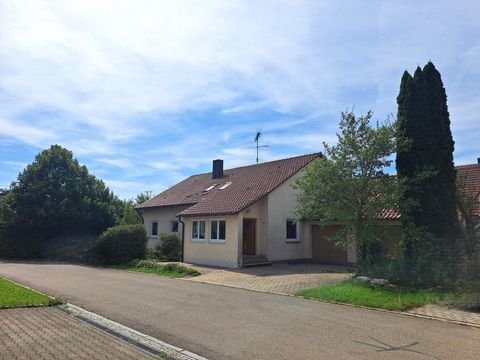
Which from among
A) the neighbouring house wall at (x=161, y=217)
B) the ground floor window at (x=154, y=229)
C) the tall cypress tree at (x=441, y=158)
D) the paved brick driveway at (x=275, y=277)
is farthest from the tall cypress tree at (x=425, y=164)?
the ground floor window at (x=154, y=229)

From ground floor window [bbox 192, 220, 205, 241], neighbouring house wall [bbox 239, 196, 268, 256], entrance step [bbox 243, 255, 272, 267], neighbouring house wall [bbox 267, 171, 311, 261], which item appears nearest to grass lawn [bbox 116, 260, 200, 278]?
ground floor window [bbox 192, 220, 205, 241]

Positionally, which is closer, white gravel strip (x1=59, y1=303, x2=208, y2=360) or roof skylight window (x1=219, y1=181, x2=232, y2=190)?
white gravel strip (x1=59, y1=303, x2=208, y2=360)

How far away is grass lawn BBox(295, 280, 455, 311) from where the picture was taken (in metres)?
11.8

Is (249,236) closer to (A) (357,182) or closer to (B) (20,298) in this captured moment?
(A) (357,182)

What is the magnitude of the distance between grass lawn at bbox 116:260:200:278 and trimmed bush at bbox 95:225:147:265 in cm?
148

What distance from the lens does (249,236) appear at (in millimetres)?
25500

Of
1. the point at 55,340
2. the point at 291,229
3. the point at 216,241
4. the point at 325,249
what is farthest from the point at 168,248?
the point at 55,340

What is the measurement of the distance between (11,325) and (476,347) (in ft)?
27.2

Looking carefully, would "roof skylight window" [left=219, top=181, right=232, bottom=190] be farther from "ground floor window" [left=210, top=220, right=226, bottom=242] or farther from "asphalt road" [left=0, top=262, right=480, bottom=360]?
"asphalt road" [left=0, top=262, right=480, bottom=360]

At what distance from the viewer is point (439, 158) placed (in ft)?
51.0

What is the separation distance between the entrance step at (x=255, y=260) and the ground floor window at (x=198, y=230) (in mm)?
3172

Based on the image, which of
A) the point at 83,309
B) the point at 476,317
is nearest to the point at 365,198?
the point at 476,317

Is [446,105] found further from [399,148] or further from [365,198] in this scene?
[365,198]

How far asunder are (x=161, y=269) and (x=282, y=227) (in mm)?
7195
